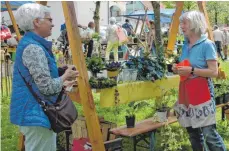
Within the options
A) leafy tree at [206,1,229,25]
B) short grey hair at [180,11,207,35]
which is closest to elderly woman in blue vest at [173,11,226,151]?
short grey hair at [180,11,207,35]

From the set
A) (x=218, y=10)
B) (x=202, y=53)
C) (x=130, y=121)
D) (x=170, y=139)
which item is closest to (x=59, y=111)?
(x=170, y=139)

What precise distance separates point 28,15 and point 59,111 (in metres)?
0.66

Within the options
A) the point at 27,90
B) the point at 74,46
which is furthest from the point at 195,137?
the point at 27,90

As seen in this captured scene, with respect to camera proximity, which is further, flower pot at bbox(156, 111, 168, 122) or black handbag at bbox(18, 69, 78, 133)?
flower pot at bbox(156, 111, 168, 122)

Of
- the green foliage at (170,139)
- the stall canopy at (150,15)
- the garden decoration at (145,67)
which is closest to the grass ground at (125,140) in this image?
the green foliage at (170,139)

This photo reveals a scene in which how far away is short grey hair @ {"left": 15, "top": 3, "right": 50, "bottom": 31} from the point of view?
7.47 feet

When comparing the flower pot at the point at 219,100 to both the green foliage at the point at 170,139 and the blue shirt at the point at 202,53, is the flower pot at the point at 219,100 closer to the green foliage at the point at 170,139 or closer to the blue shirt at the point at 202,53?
the green foliage at the point at 170,139

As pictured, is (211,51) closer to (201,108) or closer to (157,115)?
(201,108)

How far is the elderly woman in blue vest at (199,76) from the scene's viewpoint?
2883mm

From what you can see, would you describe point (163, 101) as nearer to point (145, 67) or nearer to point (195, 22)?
point (145, 67)

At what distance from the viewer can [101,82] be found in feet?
10.9

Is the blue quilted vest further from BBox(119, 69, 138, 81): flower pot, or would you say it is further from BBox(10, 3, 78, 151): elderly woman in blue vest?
BBox(119, 69, 138, 81): flower pot

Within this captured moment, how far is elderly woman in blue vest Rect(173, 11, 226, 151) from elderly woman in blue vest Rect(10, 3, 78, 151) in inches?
45.6

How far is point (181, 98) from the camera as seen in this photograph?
123 inches
